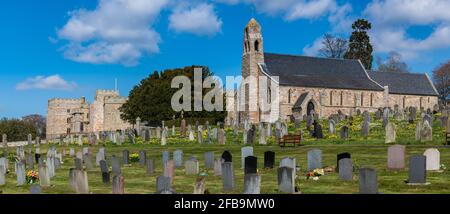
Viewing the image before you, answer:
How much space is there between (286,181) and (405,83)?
6571 centimetres

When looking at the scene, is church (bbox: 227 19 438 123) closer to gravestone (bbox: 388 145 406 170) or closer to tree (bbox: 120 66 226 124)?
tree (bbox: 120 66 226 124)

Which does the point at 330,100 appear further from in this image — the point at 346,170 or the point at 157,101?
the point at 346,170

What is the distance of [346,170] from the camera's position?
58.0ft

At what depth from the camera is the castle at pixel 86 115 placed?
85656 millimetres

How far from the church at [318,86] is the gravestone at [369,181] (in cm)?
4749

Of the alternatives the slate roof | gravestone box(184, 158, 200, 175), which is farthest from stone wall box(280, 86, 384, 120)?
gravestone box(184, 158, 200, 175)

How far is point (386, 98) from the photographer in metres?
72.5

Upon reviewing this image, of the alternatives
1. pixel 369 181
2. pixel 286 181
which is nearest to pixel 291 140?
pixel 286 181

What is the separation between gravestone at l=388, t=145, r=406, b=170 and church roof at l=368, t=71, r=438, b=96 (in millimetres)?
56843

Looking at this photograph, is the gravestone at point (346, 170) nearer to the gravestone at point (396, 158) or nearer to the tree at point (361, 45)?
the gravestone at point (396, 158)
